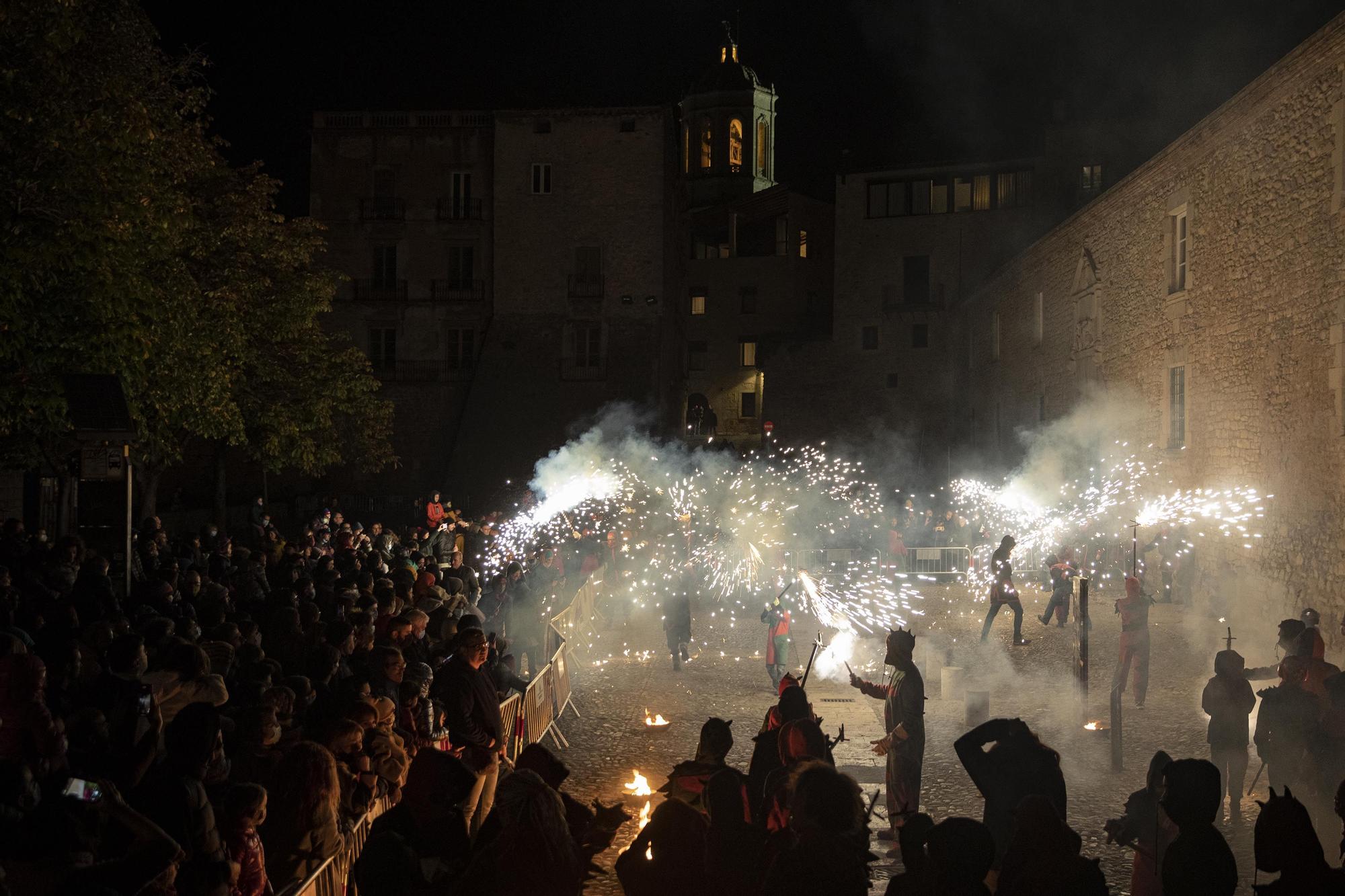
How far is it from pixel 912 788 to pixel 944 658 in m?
7.61

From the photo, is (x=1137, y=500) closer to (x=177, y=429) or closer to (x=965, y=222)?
(x=177, y=429)

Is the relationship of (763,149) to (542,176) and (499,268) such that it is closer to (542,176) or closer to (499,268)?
(542,176)

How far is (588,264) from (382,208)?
739 centimetres

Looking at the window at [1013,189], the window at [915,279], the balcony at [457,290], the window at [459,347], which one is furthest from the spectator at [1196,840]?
the window at [1013,189]

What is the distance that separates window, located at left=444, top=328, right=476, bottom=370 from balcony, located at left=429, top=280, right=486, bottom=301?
1087 millimetres

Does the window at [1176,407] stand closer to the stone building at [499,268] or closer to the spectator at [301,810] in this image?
the spectator at [301,810]

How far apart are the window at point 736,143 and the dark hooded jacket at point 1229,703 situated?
190ft

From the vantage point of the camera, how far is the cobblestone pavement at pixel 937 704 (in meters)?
8.55

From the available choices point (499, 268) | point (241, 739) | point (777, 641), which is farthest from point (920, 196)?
point (241, 739)

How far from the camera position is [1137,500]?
21625mm

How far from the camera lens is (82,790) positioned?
3795 millimetres

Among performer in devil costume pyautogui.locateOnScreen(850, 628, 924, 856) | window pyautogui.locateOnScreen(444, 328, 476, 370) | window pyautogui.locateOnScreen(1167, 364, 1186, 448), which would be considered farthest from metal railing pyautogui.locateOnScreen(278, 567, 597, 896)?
window pyautogui.locateOnScreen(444, 328, 476, 370)

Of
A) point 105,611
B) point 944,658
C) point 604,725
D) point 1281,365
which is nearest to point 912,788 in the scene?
point 604,725

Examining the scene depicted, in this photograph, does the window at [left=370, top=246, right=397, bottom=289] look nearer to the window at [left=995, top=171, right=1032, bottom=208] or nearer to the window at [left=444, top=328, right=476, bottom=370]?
the window at [left=444, top=328, right=476, bottom=370]
